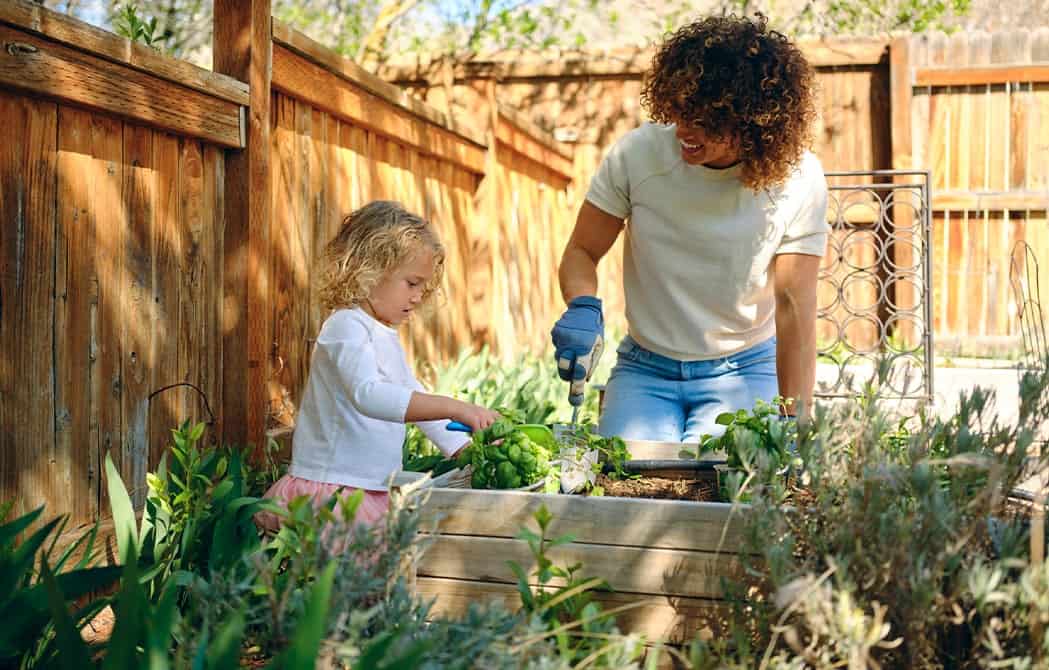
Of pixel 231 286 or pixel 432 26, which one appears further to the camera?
pixel 432 26

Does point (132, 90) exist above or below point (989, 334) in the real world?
above

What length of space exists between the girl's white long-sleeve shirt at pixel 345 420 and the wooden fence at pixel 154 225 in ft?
1.75

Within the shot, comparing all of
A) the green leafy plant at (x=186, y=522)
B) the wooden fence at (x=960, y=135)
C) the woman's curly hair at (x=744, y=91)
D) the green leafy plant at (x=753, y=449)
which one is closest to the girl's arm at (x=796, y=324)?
the woman's curly hair at (x=744, y=91)

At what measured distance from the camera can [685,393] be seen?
312 centimetres

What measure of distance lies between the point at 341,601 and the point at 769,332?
82.5 inches

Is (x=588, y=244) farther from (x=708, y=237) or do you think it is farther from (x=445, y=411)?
(x=445, y=411)

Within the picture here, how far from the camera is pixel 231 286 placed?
10.6 ft

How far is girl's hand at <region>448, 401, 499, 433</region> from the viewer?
2285mm

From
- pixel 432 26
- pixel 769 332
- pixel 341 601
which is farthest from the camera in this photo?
pixel 432 26

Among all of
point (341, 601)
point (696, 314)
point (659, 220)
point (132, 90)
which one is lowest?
point (341, 601)

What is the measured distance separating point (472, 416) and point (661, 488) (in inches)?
16.5

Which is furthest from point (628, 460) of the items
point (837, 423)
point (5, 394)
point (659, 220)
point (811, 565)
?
point (5, 394)

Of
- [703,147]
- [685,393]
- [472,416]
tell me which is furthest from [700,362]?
[472,416]

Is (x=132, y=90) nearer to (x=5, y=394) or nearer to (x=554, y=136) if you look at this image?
(x=5, y=394)
